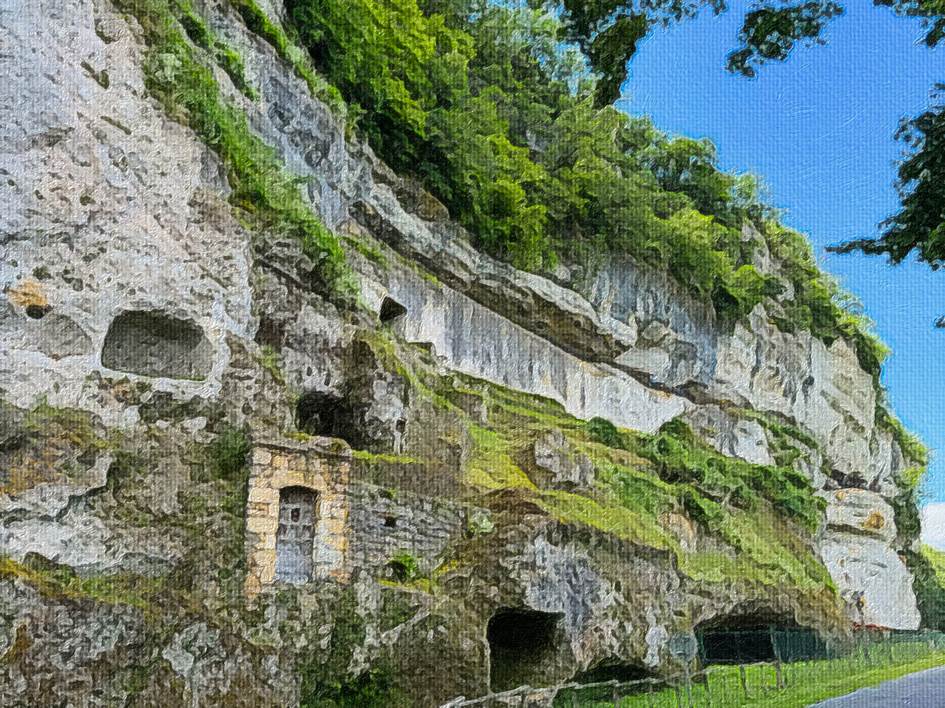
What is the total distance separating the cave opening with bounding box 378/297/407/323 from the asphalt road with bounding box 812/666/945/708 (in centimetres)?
1369

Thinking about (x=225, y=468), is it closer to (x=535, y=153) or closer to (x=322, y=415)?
(x=322, y=415)

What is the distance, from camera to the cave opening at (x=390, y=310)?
23094 millimetres

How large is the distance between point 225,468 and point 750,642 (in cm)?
1355

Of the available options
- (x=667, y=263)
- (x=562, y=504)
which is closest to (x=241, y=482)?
(x=562, y=504)

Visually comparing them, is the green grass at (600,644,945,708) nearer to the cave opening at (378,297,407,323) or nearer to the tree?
the tree

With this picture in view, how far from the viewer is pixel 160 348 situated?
532 inches

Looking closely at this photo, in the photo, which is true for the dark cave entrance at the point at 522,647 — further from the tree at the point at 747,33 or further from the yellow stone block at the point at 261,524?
the tree at the point at 747,33

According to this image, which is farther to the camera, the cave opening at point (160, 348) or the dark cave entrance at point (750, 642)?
the dark cave entrance at point (750, 642)

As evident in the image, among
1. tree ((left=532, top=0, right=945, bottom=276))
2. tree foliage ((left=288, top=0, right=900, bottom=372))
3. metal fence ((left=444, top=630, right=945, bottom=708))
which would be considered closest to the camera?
tree ((left=532, top=0, right=945, bottom=276))

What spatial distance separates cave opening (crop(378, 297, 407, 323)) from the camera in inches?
909

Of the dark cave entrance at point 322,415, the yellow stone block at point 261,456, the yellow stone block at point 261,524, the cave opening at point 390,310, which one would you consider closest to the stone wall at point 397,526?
the yellow stone block at point 261,524

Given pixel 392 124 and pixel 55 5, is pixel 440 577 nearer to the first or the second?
pixel 55 5

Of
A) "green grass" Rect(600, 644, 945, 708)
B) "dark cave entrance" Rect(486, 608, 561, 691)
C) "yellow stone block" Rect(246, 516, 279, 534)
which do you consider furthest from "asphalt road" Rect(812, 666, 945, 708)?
"yellow stone block" Rect(246, 516, 279, 534)

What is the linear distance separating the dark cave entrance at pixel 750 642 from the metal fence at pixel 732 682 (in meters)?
0.05
